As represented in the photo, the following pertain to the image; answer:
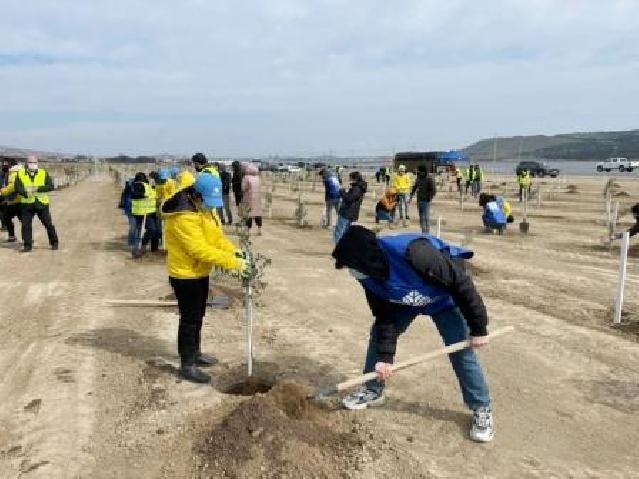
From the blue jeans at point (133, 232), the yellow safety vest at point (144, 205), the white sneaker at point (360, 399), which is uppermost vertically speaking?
the yellow safety vest at point (144, 205)

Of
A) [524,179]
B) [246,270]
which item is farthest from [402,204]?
[246,270]

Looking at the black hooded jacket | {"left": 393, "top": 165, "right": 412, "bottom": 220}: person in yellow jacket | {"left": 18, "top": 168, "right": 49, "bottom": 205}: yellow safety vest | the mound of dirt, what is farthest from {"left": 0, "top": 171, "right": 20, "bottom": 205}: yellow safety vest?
the black hooded jacket

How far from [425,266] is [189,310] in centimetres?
229

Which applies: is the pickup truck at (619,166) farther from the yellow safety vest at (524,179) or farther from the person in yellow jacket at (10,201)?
the person in yellow jacket at (10,201)

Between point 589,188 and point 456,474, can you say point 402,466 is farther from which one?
point 589,188

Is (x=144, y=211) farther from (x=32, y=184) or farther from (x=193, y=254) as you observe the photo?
(x=193, y=254)

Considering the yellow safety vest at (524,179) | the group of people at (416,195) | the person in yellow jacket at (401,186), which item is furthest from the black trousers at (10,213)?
the yellow safety vest at (524,179)

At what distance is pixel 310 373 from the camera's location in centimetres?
552

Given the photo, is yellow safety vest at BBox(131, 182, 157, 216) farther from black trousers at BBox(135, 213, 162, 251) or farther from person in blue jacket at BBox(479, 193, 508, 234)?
person in blue jacket at BBox(479, 193, 508, 234)

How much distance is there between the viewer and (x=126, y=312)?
7.58 metres

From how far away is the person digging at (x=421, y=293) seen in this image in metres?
3.71

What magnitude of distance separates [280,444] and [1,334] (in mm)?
4222

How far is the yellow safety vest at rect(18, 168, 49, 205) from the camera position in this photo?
37.8 feet

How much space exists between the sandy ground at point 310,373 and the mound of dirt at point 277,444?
4.3 inches
